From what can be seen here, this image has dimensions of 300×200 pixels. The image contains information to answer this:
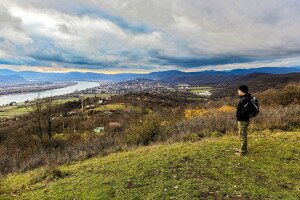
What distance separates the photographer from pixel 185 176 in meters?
9.08

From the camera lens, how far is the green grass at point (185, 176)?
7.94 m

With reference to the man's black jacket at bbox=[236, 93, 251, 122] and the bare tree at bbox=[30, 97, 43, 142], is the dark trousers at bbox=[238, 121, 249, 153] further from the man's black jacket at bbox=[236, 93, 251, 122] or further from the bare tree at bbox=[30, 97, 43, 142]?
the bare tree at bbox=[30, 97, 43, 142]

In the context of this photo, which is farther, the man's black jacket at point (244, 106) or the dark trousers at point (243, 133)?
the dark trousers at point (243, 133)

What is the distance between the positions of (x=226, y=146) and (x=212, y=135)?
3.14m

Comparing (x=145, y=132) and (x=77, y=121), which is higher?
(x=145, y=132)

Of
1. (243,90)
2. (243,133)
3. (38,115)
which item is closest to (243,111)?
(243,90)

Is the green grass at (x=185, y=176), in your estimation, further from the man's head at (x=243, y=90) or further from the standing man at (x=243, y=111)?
the man's head at (x=243, y=90)

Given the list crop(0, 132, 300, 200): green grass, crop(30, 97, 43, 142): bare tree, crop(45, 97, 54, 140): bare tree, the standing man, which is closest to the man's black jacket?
the standing man

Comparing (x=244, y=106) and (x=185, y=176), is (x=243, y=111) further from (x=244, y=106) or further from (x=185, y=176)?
(x=185, y=176)

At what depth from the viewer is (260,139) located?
13.3m

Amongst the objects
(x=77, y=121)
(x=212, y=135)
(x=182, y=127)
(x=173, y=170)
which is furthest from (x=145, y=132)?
(x=77, y=121)

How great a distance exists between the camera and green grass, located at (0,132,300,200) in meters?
7.94

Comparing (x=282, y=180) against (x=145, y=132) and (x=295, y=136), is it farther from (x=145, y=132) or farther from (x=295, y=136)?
(x=145, y=132)

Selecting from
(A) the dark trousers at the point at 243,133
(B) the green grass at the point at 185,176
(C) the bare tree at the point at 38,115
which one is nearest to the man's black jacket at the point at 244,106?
(A) the dark trousers at the point at 243,133
